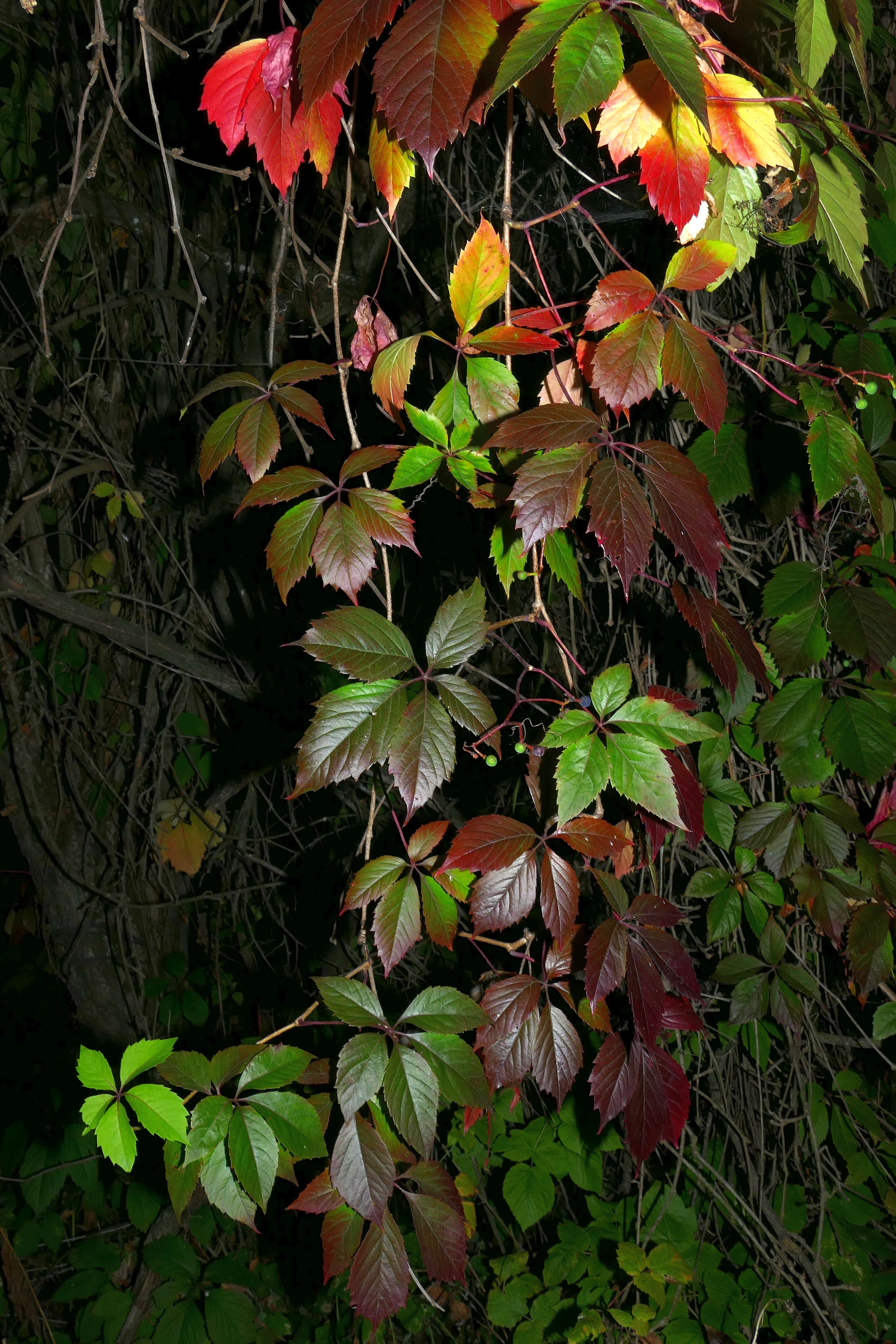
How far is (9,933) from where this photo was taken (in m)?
2.76

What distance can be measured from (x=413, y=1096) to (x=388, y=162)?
2.92 ft

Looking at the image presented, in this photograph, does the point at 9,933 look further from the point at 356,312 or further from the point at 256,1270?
the point at 356,312

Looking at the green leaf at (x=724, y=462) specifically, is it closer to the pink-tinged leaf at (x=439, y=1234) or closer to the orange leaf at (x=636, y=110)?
the orange leaf at (x=636, y=110)

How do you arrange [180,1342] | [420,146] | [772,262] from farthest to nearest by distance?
[180,1342] < [772,262] < [420,146]

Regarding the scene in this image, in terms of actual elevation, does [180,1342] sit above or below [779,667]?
below

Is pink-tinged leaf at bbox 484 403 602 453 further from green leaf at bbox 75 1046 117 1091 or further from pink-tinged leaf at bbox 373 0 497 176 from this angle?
green leaf at bbox 75 1046 117 1091

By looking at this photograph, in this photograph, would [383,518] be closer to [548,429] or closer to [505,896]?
[548,429]

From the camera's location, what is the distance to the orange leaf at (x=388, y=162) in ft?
2.95

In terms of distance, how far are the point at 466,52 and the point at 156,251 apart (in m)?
1.74

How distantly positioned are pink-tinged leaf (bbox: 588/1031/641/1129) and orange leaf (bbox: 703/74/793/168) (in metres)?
0.85

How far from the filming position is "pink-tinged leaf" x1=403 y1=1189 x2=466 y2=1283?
32.4 inches

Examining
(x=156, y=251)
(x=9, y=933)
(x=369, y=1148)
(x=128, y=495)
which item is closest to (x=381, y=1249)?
(x=369, y=1148)

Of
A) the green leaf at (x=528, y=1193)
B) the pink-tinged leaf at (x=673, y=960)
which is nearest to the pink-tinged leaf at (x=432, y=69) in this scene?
the pink-tinged leaf at (x=673, y=960)

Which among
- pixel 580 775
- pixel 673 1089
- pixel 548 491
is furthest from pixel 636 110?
pixel 673 1089
